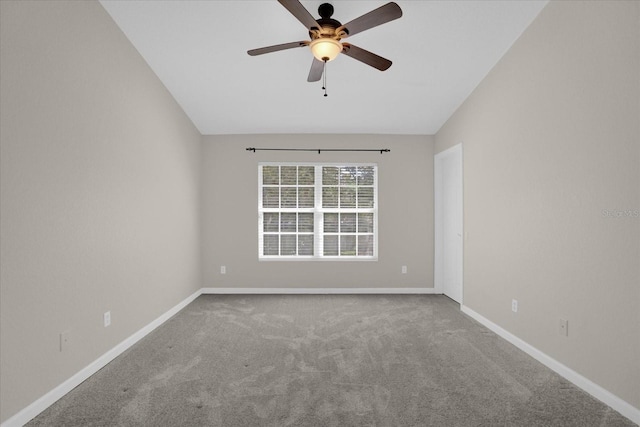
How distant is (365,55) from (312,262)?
11.2 ft

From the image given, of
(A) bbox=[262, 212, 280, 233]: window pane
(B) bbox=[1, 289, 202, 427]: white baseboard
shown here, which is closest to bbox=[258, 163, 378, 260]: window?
(A) bbox=[262, 212, 280, 233]: window pane

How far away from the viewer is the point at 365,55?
106 inches

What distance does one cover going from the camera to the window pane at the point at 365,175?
218 inches

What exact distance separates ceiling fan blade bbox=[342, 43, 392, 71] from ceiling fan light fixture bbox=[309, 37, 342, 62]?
7cm

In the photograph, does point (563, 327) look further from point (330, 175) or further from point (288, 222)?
point (288, 222)

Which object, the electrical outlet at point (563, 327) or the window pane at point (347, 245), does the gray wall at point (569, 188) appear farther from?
the window pane at point (347, 245)

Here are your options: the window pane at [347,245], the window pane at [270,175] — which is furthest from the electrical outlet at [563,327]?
the window pane at [270,175]

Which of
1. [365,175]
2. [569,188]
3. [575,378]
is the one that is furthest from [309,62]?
[575,378]

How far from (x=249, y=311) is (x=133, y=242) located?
1.66 metres

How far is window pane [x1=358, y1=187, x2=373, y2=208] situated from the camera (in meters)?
5.54

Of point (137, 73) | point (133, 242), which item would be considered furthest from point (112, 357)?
point (137, 73)

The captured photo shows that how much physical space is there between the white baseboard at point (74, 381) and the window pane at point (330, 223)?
102 inches

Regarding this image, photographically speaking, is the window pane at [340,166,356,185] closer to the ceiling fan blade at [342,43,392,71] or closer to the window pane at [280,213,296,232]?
the window pane at [280,213,296,232]

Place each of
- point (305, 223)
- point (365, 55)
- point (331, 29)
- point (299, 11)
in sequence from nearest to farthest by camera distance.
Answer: point (299, 11)
point (331, 29)
point (365, 55)
point (305, 223)
